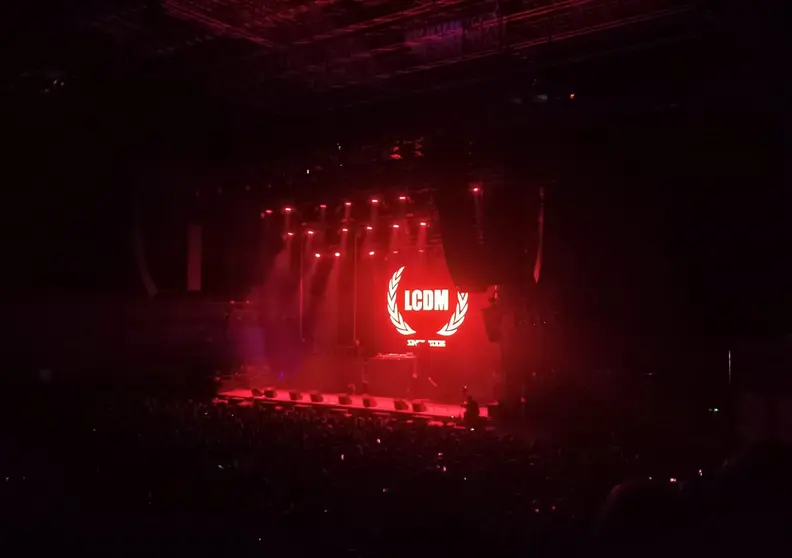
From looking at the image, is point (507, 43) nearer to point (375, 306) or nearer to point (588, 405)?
point (588, 405)

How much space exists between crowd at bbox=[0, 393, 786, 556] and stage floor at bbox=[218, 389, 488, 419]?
229 inches

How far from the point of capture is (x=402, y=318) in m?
16.5

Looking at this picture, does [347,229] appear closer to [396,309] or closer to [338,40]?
[396,309]

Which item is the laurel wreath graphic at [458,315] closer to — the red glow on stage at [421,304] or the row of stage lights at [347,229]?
the red glow on stage at [421,304]

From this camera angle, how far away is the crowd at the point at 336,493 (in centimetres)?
424

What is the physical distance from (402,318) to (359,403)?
257 cm

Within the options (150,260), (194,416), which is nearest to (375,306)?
(150,260)

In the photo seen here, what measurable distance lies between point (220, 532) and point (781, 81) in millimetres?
5773

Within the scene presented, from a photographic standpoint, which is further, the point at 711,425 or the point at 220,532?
the point at 711,425

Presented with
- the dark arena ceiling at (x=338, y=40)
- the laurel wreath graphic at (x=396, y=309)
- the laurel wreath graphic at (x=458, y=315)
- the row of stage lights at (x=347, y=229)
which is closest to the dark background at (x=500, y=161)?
the dark arena ceiling at (x=338, y=40)

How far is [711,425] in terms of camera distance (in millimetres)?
7961

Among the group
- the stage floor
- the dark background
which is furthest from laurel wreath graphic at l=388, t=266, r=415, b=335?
the dark background

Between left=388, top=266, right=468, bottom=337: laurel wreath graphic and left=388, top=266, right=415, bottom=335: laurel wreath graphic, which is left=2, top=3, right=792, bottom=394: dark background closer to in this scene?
left=388, top=266, right=468, bottom=337: laurel wreath graphic

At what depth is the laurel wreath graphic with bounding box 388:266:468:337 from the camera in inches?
615
